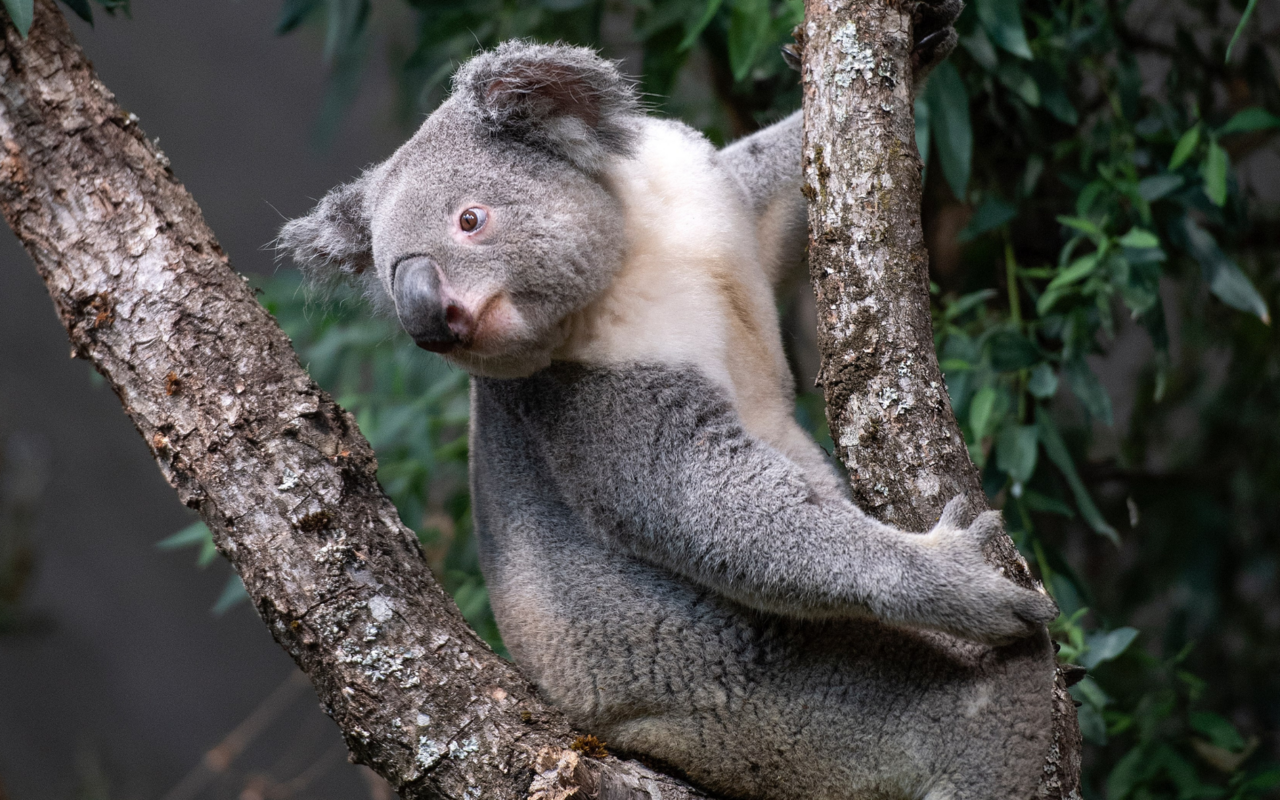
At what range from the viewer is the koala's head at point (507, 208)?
1.68m

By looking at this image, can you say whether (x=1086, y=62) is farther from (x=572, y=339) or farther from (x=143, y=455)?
(x=143, y=455)

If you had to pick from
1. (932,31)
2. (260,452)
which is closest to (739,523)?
(260,452)

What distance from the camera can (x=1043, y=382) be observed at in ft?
7.69

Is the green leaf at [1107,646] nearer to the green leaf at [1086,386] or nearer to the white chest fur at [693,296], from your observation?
the green leaf at [1086,386]

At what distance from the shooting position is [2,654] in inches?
248

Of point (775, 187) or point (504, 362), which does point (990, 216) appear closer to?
point (775, 187)

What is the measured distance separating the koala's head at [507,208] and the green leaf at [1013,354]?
104 cm

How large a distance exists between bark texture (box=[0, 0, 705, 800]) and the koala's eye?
1.28ft

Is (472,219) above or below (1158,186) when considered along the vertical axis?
above

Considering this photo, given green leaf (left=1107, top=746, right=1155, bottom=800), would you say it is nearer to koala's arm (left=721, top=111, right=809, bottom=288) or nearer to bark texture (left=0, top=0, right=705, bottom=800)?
bark texture (left=0, top=0, right=705, bottom=800)

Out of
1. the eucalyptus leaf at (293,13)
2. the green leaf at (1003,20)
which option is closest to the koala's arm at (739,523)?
the green leaf at (1003,20)

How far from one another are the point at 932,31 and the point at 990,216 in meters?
0.80

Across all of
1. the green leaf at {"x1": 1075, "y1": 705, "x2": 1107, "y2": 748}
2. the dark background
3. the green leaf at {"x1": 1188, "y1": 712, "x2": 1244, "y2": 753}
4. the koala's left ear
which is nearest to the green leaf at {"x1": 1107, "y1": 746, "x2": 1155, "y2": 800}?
the green leaf at {"x1": 1188, "y1": 712, "x2": 1244, "y2": 753}

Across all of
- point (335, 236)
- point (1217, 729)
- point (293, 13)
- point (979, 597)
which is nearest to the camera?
point (979, 597)
